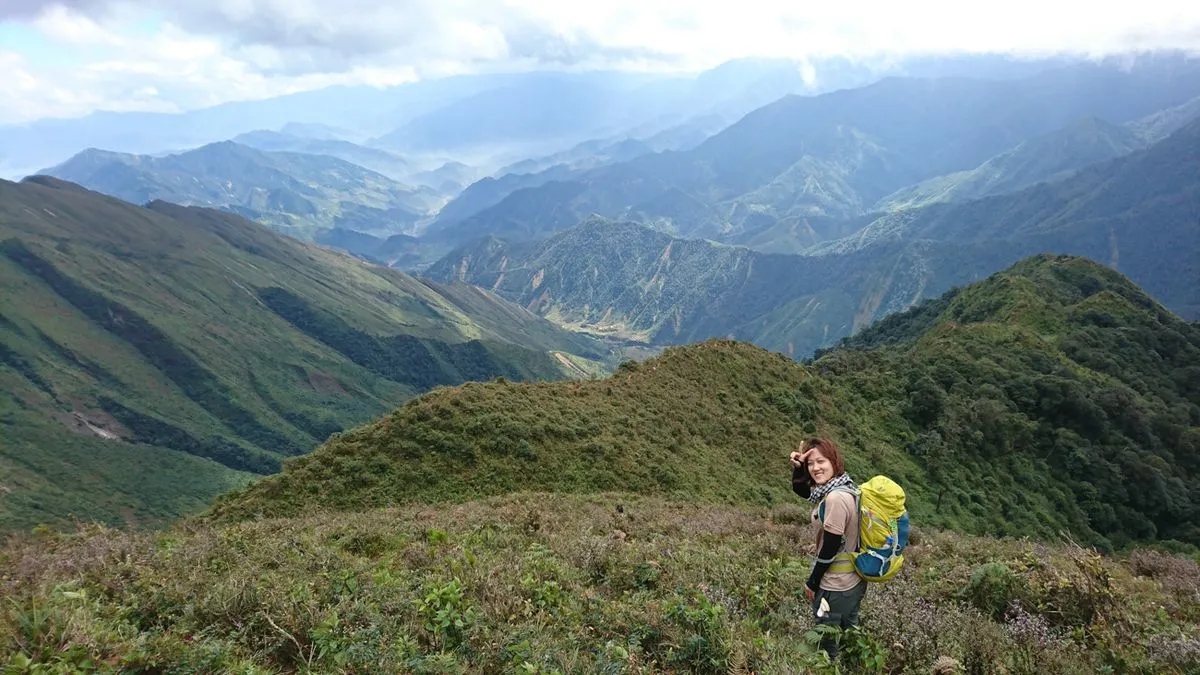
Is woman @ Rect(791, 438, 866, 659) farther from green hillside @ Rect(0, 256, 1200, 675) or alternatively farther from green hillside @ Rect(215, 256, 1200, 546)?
green hillside @ Rect(215, 256, 1200, 546)

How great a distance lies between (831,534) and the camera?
277 inches

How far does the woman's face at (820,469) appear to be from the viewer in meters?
7.46

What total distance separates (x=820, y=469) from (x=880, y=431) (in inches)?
A: 1424

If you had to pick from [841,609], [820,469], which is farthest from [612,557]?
[820,469]

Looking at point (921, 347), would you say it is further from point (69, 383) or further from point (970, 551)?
Answer: point (69, 383)

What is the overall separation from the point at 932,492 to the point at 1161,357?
43978 millimetres

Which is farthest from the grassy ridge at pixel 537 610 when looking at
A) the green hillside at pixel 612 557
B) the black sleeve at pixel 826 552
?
the black sleeve at pixel 826 552

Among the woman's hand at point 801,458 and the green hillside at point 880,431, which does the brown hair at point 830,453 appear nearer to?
the woman's hand at point 801,458

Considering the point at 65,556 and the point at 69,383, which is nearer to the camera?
the point at 65,556

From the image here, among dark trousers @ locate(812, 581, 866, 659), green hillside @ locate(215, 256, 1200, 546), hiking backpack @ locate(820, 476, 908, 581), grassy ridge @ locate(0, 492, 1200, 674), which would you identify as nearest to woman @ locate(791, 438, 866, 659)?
dark trousers @ locate(812, 581, 866, 659)

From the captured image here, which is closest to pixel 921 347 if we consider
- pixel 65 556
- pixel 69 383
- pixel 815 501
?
pixel 815 501

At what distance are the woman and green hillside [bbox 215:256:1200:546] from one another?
16.7m

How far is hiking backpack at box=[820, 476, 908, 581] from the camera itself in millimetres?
6975

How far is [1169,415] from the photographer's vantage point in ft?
158
